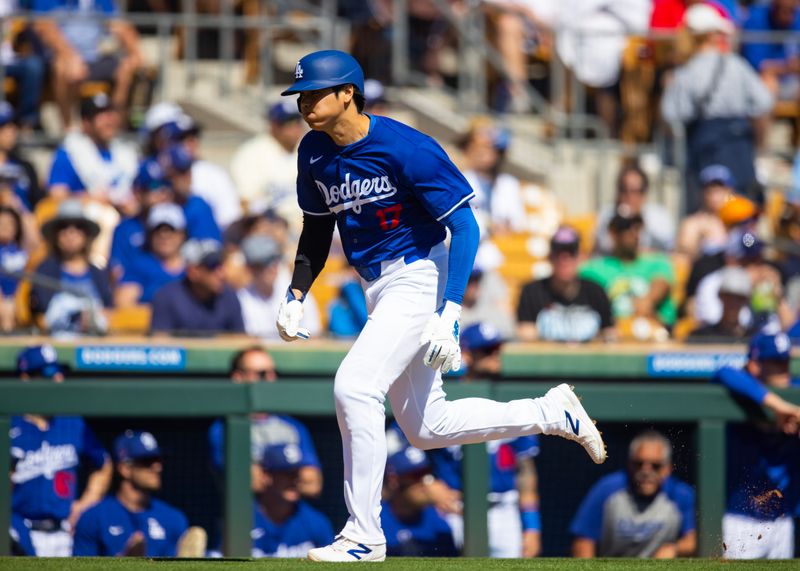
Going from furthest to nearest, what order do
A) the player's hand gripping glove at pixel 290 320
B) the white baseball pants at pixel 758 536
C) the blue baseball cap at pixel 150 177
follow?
the blue baseball cap at pixel 150 177 < the white baseball pants at pixel 758 536 < the player's hand gripping glove at pixel 290 320

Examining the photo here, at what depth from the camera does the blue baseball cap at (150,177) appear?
9688mm

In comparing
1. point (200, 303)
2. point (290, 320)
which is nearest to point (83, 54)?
point (200, 303)

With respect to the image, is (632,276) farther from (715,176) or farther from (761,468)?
(761,468)

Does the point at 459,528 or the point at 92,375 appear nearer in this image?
the point at 459,528

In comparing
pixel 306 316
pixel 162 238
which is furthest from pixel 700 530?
pixel 162 238

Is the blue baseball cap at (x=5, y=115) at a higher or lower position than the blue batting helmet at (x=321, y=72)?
lower

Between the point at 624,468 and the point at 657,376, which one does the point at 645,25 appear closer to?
the point at 657,376

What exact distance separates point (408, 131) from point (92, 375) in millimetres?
3060

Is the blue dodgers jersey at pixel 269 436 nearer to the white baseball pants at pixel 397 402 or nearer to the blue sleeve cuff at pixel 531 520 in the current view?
the blue sleeve cuff at pixel 531 520

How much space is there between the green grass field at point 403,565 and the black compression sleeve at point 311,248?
41.6 inches

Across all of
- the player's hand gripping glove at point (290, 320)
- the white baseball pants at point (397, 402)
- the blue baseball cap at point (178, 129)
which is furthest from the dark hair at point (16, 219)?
the white baseball pants at point (397, 402)

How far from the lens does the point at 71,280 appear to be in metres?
8.75

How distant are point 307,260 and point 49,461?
2274 mm

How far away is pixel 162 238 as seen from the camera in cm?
905
